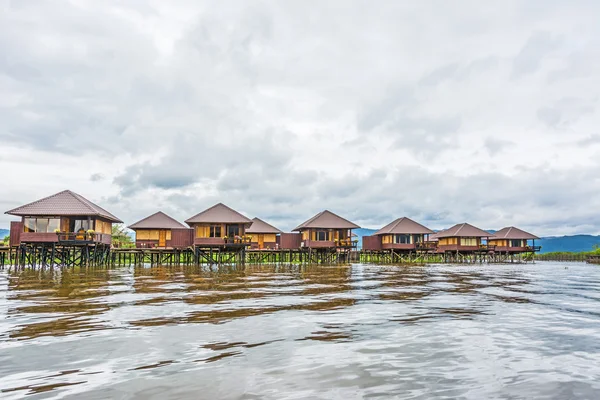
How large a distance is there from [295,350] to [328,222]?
44.9 m

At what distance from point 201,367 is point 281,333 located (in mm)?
2539

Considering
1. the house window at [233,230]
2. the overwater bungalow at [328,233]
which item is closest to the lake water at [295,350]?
the house window at [233,230]

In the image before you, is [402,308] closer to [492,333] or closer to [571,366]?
[492,333]

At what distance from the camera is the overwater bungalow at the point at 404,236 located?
56.9 metres

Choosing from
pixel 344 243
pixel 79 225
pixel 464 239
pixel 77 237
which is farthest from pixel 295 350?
pixel 464 239

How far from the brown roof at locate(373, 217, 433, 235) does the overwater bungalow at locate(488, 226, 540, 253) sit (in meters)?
20.0

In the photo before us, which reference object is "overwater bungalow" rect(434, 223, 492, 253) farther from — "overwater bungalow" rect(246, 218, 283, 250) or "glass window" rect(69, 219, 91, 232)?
"glass window" rect(69, 219, 91, 232)

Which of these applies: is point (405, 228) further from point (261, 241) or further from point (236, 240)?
point (236, 240)

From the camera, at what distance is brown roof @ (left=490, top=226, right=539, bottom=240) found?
70762 millimetres

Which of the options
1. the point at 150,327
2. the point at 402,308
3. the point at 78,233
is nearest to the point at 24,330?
the point at 150,327

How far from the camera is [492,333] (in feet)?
27.5

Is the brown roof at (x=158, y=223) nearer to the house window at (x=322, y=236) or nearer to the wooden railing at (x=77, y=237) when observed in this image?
the wooden railing at (x=77, y=237)

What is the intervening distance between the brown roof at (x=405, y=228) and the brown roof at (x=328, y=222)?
8846mm

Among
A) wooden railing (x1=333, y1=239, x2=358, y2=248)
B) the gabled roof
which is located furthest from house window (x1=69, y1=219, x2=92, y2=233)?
wooden railing (x1=333, y1=239, x2=358, y2=248)
